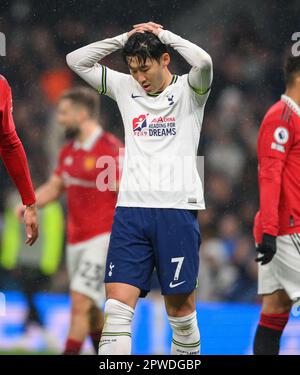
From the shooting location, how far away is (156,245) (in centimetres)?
458

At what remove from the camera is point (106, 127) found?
701cm

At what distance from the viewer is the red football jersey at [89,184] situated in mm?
6352

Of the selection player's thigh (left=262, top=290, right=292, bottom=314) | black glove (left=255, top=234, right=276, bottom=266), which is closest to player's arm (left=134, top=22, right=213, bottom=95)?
black glove (left=255, top=234, right=276, bottom=266)

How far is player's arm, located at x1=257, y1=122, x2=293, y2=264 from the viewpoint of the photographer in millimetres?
4887

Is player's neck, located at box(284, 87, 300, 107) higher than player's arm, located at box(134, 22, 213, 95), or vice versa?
player's arm, located at box(134, 22, 213, 95)

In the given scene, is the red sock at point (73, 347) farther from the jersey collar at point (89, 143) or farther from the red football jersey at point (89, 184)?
the jersey collar at point (89, 143)

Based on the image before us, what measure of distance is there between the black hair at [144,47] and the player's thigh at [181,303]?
997mm

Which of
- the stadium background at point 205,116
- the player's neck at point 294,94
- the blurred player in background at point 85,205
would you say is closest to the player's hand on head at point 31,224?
the player's neck at point 294,94

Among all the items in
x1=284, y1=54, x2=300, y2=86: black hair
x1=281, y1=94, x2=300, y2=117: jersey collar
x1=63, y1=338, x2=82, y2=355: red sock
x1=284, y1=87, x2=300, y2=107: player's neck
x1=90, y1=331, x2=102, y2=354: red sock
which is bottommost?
x1=63, y1=338, x2=82, y2=355: red sock

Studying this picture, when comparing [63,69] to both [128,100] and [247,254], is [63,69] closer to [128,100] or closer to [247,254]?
[247,254]

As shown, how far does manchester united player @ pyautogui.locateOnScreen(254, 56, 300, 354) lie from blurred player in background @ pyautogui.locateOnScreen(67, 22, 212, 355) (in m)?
0.42

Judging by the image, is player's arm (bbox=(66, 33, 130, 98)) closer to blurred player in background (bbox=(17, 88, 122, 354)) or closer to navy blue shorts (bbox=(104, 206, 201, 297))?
navy blue shorts (bbox=(104, 206, 201, 297))

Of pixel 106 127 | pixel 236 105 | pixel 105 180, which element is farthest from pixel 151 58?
pixel 236 105
